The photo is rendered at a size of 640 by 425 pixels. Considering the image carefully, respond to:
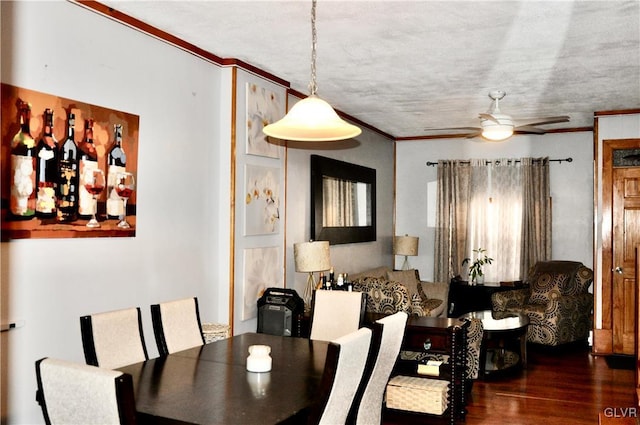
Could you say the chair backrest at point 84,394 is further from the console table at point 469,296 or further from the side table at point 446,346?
the console table at point 469,296

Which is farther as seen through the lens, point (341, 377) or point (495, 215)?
A: point (495, 215)

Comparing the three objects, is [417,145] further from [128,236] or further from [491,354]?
[128,236]

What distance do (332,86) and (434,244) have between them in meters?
3.93

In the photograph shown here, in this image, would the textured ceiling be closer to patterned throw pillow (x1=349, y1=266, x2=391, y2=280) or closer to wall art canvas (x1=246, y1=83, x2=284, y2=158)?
wall art canvas (x1=246, y1=83, x2=284, y2=158)

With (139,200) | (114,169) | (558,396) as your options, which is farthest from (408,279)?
(114,169)

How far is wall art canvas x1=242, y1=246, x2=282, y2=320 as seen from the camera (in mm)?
4969

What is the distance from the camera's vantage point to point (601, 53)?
442cm

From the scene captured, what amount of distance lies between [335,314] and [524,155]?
5.32m

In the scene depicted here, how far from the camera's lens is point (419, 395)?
14.0 ft

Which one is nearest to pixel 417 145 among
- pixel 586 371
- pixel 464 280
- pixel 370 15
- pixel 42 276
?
pixel 464 280

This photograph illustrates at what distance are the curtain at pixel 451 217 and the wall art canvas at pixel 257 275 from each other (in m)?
3.85

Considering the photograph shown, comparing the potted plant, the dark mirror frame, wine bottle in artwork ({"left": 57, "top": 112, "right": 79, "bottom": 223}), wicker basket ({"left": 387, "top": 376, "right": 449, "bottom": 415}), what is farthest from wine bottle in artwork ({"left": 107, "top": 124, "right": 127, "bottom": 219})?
the potted plant

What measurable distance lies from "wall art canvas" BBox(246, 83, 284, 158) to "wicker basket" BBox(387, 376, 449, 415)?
2.24 metres

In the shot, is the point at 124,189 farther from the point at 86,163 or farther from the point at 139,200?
the point at 86,163
